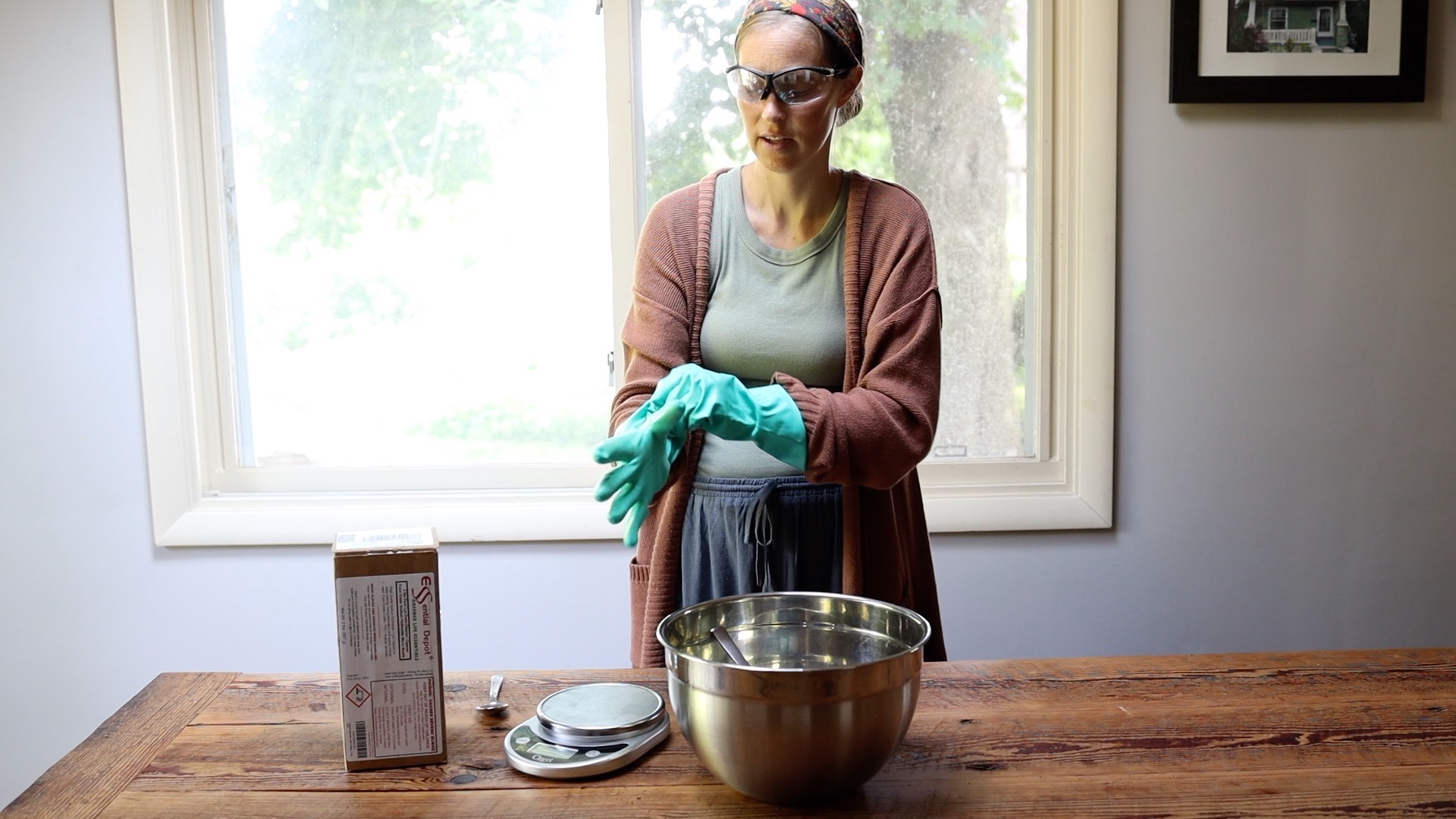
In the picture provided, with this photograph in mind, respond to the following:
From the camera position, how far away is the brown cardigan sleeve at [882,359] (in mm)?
1252

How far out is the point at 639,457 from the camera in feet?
3.60

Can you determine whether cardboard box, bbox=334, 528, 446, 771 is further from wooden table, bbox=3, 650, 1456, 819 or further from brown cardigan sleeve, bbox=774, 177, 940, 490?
brown cardigan sleeve, bbox=774, 177, 940, 490

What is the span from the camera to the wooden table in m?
0.85

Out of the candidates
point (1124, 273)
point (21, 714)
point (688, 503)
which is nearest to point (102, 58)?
point (21, 714)

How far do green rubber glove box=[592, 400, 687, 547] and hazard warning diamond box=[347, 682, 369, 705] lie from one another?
0.27 meters

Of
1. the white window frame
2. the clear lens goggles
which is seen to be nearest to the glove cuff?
the clear lens goggles

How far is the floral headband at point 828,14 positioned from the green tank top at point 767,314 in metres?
0.19

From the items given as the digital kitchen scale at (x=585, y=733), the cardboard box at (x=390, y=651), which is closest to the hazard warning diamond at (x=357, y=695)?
the cardboard box at (x=390, y=651)

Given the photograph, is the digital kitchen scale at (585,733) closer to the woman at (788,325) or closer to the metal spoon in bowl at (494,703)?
the metal spoon in bowl at (494,703)

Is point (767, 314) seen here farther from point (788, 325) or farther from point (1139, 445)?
point (1139, 445)

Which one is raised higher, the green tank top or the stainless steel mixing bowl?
the green tank top

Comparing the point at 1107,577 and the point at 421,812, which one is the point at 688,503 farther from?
the point at 1107,577

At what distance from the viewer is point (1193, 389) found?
214 centimetres

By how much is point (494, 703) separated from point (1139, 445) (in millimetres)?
1540
